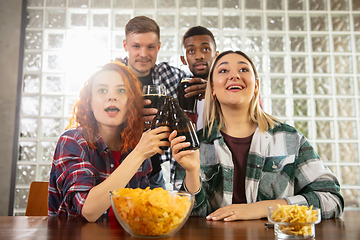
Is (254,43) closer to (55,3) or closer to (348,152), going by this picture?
(348,152)

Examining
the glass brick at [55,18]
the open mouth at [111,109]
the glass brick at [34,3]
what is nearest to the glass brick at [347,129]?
the open mouth at [111,109]

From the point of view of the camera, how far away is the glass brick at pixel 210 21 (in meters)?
2.88

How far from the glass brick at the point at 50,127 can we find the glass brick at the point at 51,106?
0.06 metres

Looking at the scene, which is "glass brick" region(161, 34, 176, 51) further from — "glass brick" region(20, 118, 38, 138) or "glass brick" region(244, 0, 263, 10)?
"glass brick" region(20, 118, 38, 138)

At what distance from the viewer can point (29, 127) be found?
8.95 ft

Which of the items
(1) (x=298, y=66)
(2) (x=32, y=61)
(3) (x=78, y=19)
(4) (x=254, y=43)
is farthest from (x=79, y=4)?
(1) (x=298, y=66)

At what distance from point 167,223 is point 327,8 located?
2.98 m

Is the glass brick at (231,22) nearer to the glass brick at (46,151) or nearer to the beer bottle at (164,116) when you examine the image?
the glass brick at (46,151)

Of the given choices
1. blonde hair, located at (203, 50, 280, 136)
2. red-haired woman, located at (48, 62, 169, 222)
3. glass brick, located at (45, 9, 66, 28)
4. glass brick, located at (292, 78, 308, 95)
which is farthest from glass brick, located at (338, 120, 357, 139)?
glass brick, located at (45, 9, 66, 28)

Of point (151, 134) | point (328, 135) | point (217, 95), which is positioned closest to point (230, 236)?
point (151, 134)

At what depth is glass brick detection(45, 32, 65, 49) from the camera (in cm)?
279

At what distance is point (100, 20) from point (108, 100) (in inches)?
71.0

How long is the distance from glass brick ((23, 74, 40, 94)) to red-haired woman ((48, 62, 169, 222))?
1.62m

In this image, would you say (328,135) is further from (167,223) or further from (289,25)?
(167,223)
